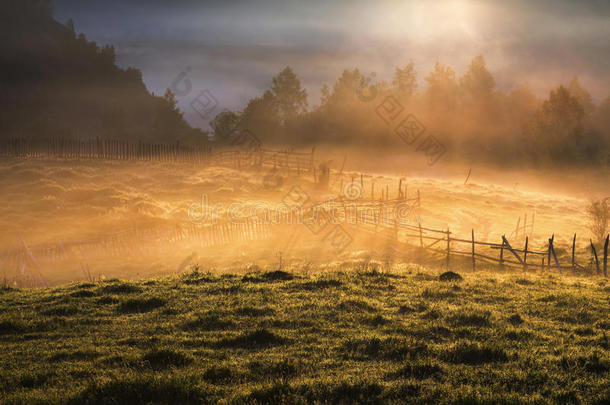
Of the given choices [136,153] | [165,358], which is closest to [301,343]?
[165,358]

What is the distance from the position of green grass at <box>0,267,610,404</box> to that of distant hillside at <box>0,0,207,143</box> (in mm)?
83930

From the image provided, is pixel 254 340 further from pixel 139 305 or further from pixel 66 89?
pixel 66 89

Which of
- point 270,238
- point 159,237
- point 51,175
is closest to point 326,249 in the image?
point 270,238

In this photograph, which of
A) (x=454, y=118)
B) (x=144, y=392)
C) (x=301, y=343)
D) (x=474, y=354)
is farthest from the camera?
(x=454, y=118)

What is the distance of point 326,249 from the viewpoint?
3222cm

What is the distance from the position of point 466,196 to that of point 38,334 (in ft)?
198

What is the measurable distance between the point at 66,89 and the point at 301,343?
122438 millimetres

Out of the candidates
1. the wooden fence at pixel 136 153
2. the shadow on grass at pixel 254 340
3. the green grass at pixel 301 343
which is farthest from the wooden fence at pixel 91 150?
the shadow on grass at pixel 254 340

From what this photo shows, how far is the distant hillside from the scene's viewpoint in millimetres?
97062

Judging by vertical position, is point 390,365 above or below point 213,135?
below

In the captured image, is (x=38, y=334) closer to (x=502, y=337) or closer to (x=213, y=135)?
(x=502, y=337)

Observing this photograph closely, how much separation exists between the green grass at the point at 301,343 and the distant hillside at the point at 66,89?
83.9 meters

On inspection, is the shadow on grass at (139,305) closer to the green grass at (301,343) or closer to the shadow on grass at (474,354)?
the green grass at (301,343)

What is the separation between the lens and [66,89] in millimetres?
111125
